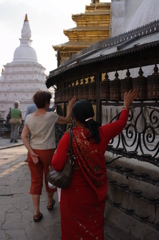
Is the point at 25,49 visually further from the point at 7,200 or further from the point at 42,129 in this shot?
the point at 42,129

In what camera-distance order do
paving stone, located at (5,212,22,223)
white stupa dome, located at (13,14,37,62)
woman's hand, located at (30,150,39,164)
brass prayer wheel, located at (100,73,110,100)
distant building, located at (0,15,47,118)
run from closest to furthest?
woman's hand, located at (30,150,39,164) → paving stone, located at (5,212,22,223) → brass prayer wheel, located at (100,73,110,100) → distant building, located at (0,15,47,118) → white stupa dome, located at (13,14,37,62)

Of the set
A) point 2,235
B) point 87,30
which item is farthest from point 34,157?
point 87,30

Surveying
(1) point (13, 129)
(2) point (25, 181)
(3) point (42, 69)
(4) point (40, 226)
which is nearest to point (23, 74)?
(3) point (42, 69)

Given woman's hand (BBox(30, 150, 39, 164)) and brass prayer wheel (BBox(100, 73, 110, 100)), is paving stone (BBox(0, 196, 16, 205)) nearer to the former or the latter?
woman's hand (BBox(30, 150, 39, 164))

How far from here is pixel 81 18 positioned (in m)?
18.0

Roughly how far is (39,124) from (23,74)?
33131 mm

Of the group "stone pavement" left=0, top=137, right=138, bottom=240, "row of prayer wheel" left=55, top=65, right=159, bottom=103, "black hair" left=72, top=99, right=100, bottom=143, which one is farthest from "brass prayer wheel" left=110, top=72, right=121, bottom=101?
"black hair" left=72, top=99, right=100, bottom=143

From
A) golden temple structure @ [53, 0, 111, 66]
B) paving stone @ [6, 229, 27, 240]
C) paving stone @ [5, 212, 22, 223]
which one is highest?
golden temple structure @ [53, 0, 111, 66]

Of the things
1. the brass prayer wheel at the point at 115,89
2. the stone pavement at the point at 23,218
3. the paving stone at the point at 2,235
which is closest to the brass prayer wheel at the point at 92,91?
the brass prayer wheel at the point at 115,89

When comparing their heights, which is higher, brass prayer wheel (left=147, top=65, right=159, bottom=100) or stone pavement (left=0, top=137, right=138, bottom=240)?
brass prayer wheel (left=147, top=65, right=159, bottom=100)

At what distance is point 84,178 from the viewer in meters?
2.65

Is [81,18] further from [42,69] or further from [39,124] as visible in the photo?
[42,69]

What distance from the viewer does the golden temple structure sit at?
17.5 metres

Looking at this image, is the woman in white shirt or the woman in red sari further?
the woman in white shirt
